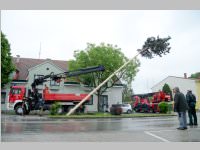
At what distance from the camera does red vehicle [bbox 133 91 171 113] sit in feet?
122

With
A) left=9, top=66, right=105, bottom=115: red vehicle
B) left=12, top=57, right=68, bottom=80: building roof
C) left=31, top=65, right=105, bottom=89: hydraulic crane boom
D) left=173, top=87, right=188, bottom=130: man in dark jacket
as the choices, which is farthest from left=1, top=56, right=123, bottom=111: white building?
left=173, top=87, right=188, bottom=130: man in dark jacket

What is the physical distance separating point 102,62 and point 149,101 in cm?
1002

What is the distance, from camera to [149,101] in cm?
4041

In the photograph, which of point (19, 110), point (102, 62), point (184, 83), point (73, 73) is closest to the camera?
point (73, 73)

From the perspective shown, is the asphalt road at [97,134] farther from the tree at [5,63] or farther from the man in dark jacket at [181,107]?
the tree at [5,63]

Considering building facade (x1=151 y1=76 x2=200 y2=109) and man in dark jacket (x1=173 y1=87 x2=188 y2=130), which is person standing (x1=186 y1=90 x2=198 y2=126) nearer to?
man in dark jacket (x1=173 y1=87 x2=188 y2=130)

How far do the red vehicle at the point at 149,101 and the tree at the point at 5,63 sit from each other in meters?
18.0

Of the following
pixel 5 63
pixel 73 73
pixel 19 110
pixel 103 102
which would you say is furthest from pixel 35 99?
pixel 103 102

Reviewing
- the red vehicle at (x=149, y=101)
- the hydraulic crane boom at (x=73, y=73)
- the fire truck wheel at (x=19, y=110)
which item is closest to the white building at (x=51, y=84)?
the red vehicle at (x=149, y=101)

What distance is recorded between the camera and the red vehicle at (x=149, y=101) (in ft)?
122

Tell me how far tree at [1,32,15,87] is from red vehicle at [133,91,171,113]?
58.9 ft

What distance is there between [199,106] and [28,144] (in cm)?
4674

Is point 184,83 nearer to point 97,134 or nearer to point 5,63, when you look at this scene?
point 5,63

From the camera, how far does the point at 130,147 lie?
23.9 feet
